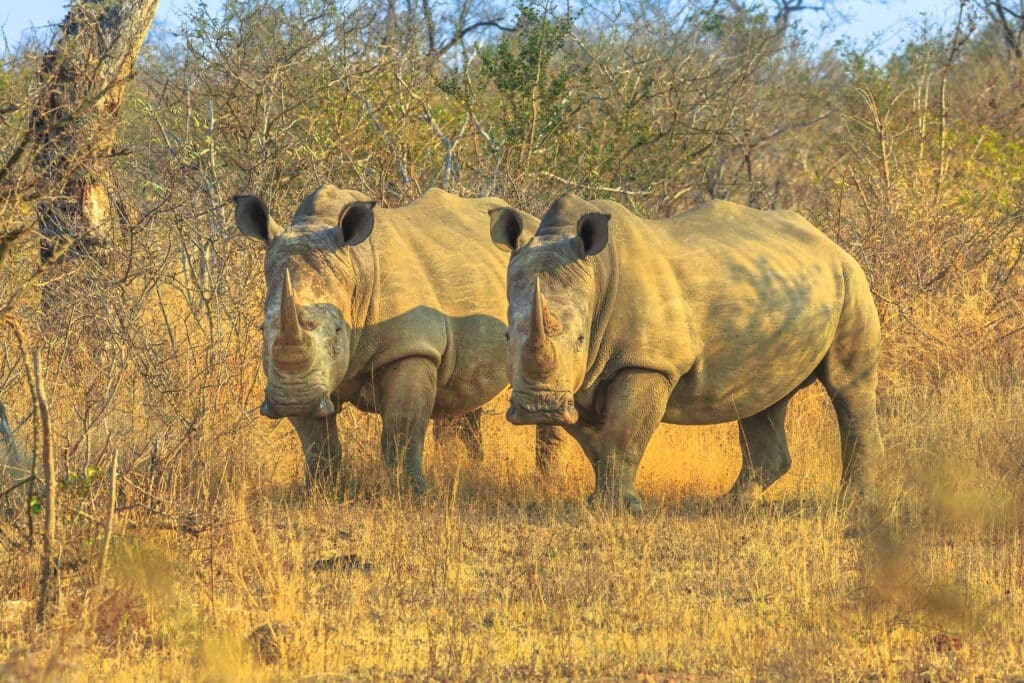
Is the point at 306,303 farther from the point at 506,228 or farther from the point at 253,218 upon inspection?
the point at 506,228

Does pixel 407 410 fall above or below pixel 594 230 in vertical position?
below

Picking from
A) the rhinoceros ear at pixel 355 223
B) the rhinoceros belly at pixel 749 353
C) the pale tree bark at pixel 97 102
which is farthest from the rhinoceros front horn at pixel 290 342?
the rhinoceros belly at pixel 749 353

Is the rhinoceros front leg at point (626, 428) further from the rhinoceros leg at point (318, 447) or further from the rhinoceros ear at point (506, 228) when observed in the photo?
the rhinoceros leg at point (318, 447)

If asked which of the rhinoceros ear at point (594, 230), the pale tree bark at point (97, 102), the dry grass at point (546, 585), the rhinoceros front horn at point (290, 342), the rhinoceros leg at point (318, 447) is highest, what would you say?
the pale tree bark at point (97, 102)

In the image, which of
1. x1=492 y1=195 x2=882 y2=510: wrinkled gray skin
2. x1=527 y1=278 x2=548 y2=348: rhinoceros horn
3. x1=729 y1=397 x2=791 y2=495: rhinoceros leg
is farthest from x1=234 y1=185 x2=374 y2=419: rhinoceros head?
x1=729 y1=397 x2=791 y2=495: rhinoceros leg

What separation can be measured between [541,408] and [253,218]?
1.96 metres

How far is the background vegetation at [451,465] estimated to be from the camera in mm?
5711

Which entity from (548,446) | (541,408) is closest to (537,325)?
(541,408)

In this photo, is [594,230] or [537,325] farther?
[594,230]

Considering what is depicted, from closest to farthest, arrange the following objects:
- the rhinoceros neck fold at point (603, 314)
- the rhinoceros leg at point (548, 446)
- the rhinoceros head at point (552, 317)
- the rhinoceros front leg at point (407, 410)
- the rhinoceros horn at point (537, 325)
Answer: the rhinoceros horn at point (537, 325)
the rhinoceros head at point (552, 317)
the rhinoceros neck fold at point (603, 314)
the rhinoceros front leg at point (407, 410)
the rhinoceros leg at point (548, 446)

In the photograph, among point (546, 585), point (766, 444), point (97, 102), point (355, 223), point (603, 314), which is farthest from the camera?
point (97, 102)

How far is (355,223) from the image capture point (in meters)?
8.09

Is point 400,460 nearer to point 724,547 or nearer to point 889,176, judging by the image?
point 724,547

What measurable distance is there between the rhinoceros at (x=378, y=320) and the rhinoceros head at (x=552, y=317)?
82 cm
